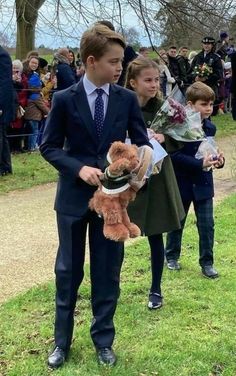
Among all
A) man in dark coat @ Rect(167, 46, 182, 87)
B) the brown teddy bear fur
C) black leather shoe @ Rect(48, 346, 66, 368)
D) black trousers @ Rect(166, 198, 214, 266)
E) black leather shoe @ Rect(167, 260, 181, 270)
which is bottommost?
black leather shoe @ Rect(167, 260, 181, 270)

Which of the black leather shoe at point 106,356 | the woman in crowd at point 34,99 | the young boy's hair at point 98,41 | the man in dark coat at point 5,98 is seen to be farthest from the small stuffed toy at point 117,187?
the woman in crowd at point 34,99

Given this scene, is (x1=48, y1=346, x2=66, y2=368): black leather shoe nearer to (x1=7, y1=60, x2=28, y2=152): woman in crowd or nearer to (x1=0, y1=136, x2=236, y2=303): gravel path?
(x1=0, y1=136, x2=236, y2=303): gravel path

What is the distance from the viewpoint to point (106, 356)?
11.4 feet

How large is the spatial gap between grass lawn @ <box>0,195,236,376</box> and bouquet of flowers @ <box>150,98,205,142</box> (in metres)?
1.14

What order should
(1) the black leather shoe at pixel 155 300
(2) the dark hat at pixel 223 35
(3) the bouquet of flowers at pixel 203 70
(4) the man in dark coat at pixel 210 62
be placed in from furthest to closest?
(2) the dark hat at pixel 223 35, (4) the man in dark coat at pixel 210 62, (3) the bouquet of flowers at pixel 203 70, (1) the black leather shoe at pixel 155 300

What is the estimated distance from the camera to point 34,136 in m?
11.5

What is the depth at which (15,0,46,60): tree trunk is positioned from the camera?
44.5ft

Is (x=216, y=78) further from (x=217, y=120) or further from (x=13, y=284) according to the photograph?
(x=13, y=284)

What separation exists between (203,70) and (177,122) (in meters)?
10.2

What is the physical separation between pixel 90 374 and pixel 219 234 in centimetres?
331

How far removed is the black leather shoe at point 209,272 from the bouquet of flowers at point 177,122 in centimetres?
110

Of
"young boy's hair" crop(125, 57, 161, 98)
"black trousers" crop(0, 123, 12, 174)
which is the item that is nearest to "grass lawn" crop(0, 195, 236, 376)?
"young boy's hair" crop(125, 57, 161, 98)

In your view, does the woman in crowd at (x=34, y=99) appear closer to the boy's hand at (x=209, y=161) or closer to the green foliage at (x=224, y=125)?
the green foliage at (x=224, y=125)

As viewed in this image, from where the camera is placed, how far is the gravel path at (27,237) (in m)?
5.20
